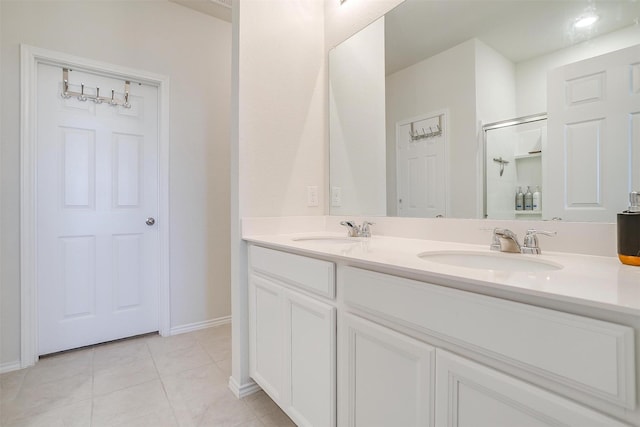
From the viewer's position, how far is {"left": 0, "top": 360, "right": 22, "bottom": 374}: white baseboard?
5.98ft

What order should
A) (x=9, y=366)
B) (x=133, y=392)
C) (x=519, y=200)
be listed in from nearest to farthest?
(x=519, y=200) → (x=133, y=392) → (x=9, y=366)

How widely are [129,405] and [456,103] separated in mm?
2078

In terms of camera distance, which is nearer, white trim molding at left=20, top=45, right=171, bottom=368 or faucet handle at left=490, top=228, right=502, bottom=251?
faucet handle at left=490, top=228, right=502, bottom=251

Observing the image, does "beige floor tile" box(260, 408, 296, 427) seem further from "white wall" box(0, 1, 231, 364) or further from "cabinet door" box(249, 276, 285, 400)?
"white wall" box(0, 1, 231, 364)

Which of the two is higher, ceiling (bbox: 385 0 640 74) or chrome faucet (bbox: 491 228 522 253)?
ceiling (bbox: 385 0 640 74)

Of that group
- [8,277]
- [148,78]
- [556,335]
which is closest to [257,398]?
[556,335]

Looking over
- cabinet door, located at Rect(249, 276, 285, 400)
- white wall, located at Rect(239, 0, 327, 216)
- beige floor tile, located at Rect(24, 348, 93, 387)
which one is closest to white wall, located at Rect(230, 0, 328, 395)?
white wall, located at Rect(239, 0, 327, 216)

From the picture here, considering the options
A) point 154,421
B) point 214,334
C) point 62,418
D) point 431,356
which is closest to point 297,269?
point 431,356

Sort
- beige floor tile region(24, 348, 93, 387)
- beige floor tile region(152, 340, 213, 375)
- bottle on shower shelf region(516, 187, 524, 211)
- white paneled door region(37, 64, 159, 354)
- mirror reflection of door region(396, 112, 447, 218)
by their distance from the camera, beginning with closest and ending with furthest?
bottle on shower shelf region(516, 187, 524, 211) → mirror reflection of door region(396, 112, 447, 218) → beige floor tile region(24, 348, 93, 387) → beige floor tile region(152, 340, 213, 375) → white paneled door region(37, 64, 159, 354)

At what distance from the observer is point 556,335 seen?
0.53 meters

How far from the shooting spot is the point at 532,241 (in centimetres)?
97

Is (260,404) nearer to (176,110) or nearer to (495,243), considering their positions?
(495,243)

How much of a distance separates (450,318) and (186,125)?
2.42m

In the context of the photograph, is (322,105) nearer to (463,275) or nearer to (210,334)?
(463,275)
